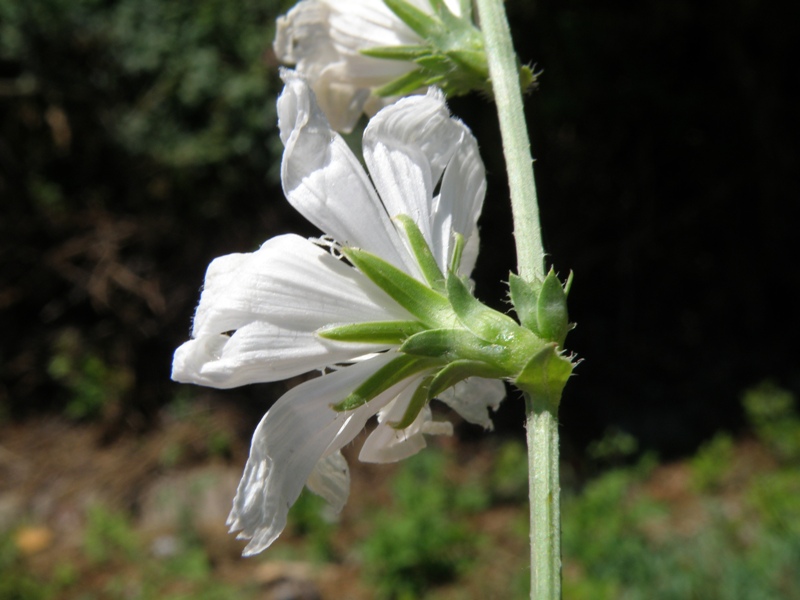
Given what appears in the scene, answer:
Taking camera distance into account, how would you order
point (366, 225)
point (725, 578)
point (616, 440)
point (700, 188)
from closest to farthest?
point (366, 225), point (725, 578), point (616, 440), point (700, 188)

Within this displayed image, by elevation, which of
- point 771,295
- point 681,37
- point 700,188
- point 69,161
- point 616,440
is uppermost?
point 69,161

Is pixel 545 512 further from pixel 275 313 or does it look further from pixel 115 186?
pixel 115 186

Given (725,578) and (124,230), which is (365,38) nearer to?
(725,578)

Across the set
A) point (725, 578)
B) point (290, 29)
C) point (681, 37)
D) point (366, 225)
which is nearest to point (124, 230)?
point (681, 37)

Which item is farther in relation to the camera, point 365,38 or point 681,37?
point 681,37

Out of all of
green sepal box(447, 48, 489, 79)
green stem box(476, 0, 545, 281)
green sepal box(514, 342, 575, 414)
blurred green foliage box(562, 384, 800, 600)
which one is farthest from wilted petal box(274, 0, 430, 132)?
blurred green foliage box(562, 384, 800, 600)

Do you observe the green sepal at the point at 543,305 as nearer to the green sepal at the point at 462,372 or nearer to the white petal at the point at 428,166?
the green sepal at the point at 462,372
